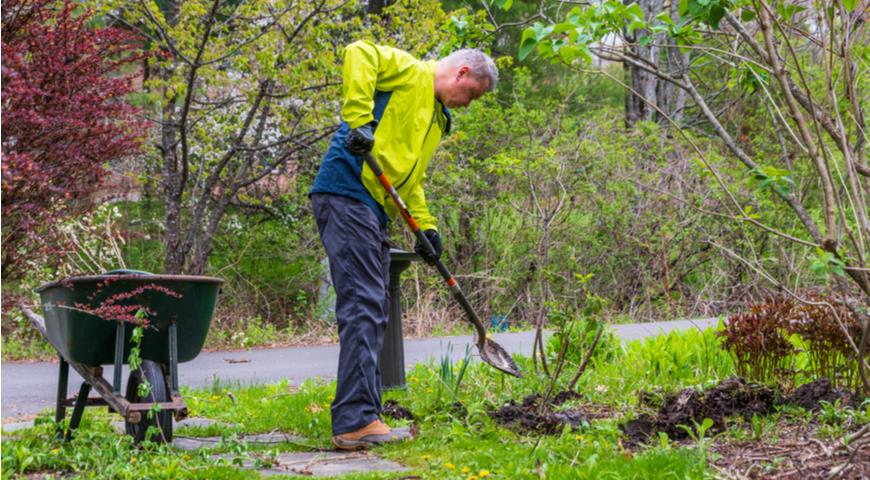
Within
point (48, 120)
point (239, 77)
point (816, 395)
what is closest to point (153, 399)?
point (48, 120)

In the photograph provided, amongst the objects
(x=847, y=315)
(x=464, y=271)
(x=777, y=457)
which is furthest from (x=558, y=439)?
(x=464, y=271)

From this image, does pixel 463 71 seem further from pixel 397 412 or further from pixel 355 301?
pixel 397 412

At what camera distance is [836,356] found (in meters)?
4.61

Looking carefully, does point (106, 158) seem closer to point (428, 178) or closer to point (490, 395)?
point (490, 395)

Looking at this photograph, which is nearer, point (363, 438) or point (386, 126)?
point (363, 438)

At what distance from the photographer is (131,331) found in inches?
159

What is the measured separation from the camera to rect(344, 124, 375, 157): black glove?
13.7 ft

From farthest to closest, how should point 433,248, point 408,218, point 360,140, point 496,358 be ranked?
point 496,358 → point 433,248 → point 408,218 → point 360,140

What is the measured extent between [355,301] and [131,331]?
40.7 inches

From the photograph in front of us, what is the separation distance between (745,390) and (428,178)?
7249 mm

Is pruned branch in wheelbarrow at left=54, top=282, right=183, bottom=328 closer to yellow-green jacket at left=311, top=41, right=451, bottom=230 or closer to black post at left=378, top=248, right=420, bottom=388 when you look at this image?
yellow-green jacket at left=311, top=41, right=451, bottom=230

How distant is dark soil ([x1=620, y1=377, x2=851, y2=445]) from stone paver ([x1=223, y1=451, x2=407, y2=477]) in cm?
113

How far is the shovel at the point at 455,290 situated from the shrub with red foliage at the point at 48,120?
46.9 inches

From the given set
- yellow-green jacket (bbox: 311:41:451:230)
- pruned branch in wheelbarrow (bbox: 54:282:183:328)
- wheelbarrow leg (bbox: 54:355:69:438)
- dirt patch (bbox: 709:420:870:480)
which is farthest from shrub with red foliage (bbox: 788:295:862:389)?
wheelbarrow leg (bbox: 54:355:69:438)
